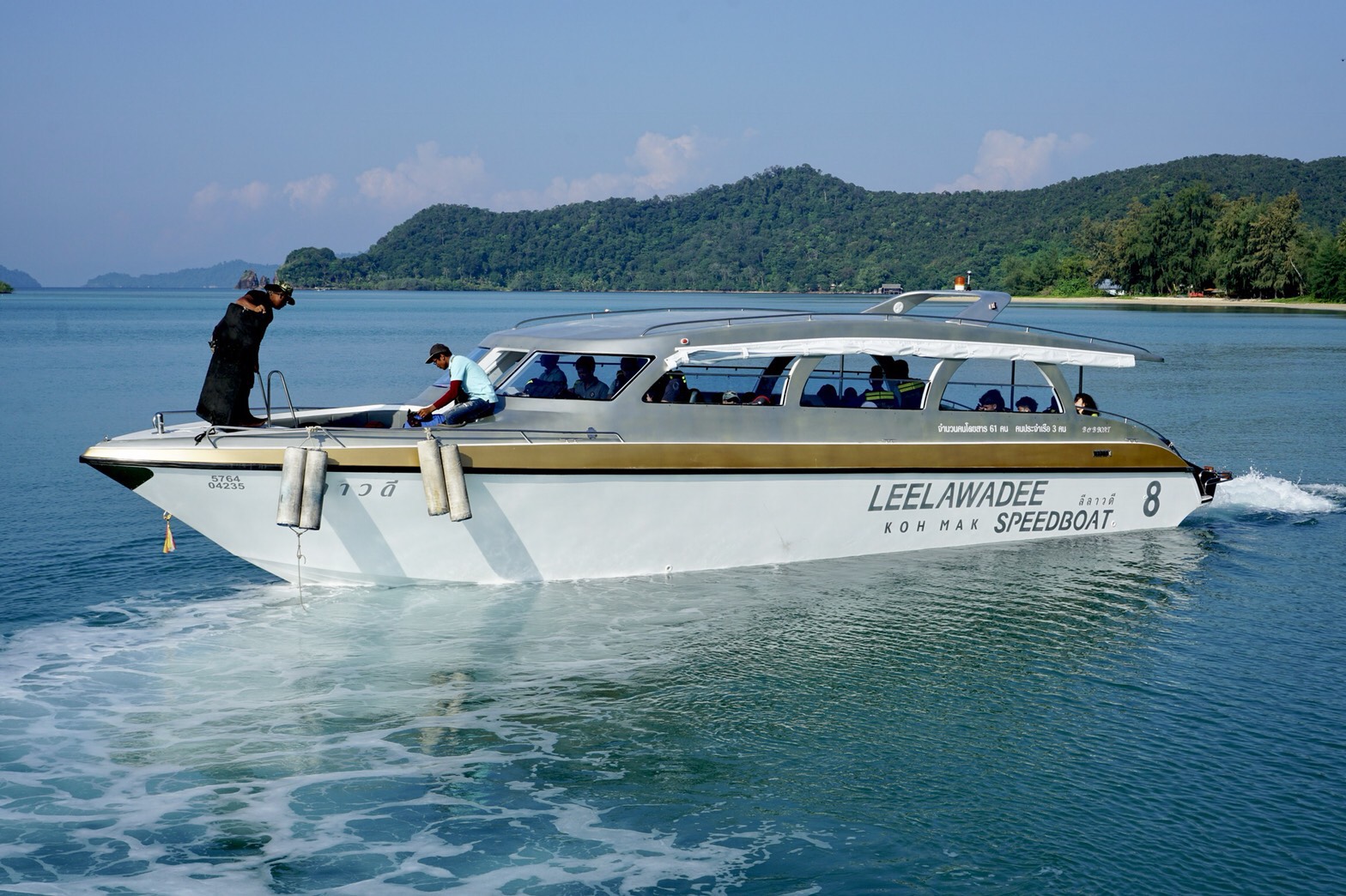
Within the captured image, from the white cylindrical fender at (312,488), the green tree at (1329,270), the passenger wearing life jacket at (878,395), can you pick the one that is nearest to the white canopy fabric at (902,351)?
the passenger wearing life jacket at (878,395)

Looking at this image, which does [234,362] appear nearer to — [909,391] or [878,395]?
[878,395]

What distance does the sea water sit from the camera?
643 centimetres

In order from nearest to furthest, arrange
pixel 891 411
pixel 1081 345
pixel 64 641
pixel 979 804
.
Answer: pixel 979 804 < pixel 64 641 < pixel 891 411 < pixel 1081 345

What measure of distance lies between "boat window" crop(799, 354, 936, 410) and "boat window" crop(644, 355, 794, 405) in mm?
352

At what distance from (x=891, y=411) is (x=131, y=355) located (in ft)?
136

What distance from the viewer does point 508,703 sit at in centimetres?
861

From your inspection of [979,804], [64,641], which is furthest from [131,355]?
[979,804]

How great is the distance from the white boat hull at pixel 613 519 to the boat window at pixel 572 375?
3.28ft

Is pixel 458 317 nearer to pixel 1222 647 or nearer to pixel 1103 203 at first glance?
pixel 1222 647

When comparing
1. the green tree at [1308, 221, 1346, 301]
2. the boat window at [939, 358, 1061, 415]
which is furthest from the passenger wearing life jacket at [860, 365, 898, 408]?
the green tree at [1308, 221, 1346, 301]

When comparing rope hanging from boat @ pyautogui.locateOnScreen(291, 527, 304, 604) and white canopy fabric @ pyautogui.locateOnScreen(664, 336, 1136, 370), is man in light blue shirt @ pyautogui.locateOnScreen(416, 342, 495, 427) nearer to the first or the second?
rope hanging from boat @ pyautogui.locateOnScreen(291, 527, 304, 604)

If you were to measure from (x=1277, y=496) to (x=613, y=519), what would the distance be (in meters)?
10.6

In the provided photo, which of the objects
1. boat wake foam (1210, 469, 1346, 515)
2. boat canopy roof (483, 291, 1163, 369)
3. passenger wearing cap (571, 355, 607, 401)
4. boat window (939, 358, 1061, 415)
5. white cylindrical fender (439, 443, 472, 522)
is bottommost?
boat wake foam (1210, 469, 1346, 515)

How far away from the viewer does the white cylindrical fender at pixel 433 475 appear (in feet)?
32.8
